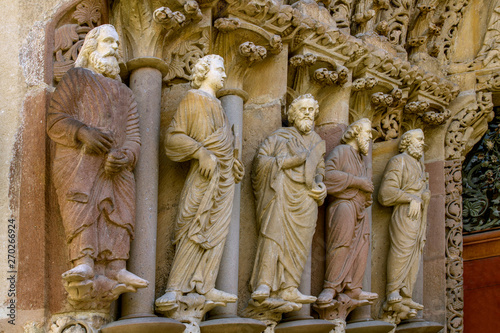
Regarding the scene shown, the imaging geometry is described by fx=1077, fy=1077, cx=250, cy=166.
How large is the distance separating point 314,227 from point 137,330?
186 cm

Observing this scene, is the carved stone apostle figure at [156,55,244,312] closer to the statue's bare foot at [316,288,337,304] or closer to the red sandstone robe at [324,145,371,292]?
the statue's bare foot at [316,288,337,304]

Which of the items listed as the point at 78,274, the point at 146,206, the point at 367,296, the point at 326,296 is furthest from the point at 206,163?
A: the point at 367,296

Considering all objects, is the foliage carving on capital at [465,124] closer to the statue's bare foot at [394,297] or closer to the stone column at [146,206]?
the statue's bare foot at [394,297]

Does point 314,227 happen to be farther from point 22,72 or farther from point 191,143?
point 22,72

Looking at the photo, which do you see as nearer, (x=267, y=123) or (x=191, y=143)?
(x=191, y=143)

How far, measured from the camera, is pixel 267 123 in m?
8.67

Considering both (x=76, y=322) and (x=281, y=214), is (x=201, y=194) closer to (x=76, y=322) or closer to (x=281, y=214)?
(x=281, y=214)

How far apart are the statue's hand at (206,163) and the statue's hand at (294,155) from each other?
0.87m

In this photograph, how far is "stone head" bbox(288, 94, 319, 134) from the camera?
8578mm

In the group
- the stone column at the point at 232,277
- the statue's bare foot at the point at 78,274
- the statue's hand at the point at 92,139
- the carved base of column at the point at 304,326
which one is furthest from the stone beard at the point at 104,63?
the carved base of column at the point at 304,326

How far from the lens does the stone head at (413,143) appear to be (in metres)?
9.58

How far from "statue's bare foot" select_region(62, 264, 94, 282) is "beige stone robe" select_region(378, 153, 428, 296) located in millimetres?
3248

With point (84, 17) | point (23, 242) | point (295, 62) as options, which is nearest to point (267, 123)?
point (295, 62)

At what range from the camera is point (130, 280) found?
7074 mm
